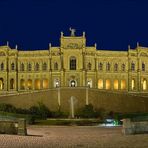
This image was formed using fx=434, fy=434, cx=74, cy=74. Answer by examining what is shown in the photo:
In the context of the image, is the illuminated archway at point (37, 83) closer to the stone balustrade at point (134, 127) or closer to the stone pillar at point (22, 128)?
the stone pillar at point (22, 128)

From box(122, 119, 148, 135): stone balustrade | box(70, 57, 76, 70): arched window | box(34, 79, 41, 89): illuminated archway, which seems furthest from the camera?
box(34, 79, 41, 89): illuminated archway

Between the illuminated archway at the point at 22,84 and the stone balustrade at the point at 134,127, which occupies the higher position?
the illuminated archway at the point at 22,84

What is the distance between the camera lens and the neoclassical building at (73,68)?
81.4 m

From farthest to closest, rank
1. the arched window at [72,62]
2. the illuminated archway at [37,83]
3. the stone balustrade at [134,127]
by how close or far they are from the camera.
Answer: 1. the illuminated archway at [37,83]
2. the arched window at [72,62]
3. the stone balustrade at [134,127]

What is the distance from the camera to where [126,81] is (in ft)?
278

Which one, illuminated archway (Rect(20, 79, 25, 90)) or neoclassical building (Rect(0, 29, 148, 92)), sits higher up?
neoclassical building (Rect(0, 29, 148, 92))

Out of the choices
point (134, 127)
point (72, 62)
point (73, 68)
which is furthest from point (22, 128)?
point (72, 62)

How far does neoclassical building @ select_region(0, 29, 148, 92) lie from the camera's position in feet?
267

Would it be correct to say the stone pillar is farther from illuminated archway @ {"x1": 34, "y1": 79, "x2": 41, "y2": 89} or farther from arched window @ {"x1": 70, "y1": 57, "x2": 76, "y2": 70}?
illuminated archway @ {"x1": 34, "y1": 79, "x2": 41, "y2": 89}

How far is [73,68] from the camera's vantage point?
81188 mm

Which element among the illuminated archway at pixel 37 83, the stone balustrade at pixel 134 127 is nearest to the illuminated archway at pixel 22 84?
the illuminated archway at pixel 37 83

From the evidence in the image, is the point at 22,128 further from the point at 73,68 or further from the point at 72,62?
the point at 72,62

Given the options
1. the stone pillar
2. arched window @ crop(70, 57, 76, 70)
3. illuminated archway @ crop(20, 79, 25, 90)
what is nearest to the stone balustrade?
the stone pillar

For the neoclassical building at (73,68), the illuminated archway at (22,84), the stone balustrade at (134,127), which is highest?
the neoclassical building at (73,68)
